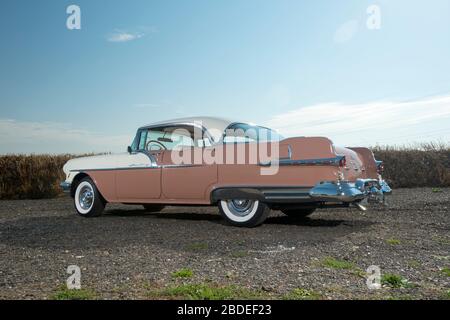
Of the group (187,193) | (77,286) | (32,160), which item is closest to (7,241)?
(187,193)

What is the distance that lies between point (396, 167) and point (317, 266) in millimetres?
12820

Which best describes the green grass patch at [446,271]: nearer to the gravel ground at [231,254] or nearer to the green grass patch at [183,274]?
the gravel ground at [231,254]

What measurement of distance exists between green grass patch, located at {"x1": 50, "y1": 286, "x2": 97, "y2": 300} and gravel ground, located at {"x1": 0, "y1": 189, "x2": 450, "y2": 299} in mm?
82

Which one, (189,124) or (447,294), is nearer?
(447,294)

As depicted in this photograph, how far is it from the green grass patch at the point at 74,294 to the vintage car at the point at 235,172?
10.7 feet

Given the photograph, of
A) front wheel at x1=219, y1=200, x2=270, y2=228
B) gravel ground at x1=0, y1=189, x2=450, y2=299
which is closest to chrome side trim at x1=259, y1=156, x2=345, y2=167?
front wheel at x1=219, y1=200, x2=270, y2=228

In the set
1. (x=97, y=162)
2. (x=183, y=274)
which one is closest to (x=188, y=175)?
(x=97, y=162)

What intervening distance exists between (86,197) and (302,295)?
20.8 feet

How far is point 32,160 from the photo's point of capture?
49.3ft

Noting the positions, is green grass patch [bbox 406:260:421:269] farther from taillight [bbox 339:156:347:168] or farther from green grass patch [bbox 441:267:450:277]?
taillight [bbox 339:156:347:168]

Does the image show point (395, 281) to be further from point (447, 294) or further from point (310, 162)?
point (310, 162)

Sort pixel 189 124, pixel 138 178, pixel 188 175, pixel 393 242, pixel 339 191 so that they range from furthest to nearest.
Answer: pixel 138 178 < pixel 189 124 < pixel 188 175 < pixel 339 191 < pixel 393 242

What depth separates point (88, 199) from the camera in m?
8.70
